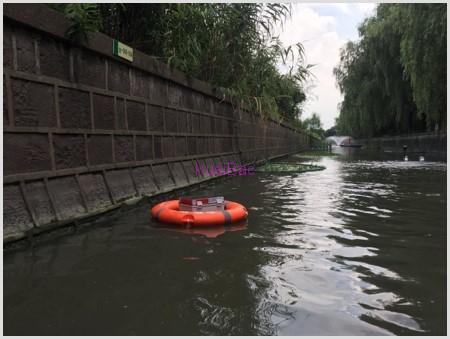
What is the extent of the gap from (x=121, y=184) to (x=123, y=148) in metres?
0.57

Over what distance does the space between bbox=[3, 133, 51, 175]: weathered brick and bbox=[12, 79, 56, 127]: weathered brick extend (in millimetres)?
148

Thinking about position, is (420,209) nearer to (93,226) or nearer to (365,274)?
(365,274)

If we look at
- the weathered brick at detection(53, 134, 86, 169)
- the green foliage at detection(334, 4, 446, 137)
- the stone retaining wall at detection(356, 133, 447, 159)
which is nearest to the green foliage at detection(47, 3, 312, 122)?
the weathered brick at detection(53, 134, 86, 169)

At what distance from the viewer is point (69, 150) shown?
4898 millimetres

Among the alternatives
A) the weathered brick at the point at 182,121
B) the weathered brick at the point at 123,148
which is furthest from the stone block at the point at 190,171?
the weathered brick at the point at 123,148

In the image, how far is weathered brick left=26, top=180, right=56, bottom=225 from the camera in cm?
416

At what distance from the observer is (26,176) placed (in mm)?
4137

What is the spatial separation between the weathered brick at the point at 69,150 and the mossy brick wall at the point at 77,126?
1cm

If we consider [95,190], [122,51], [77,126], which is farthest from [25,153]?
[122,51]

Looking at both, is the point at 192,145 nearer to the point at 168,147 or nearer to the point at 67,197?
the point at 168,147

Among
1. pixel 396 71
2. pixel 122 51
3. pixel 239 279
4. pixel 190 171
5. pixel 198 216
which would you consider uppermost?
pixel 396 71

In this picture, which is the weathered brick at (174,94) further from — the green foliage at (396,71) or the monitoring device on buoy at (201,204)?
the green foliage at (396,71)

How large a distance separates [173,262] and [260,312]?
119cm

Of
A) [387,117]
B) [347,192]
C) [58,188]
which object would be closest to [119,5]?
[58,188]
